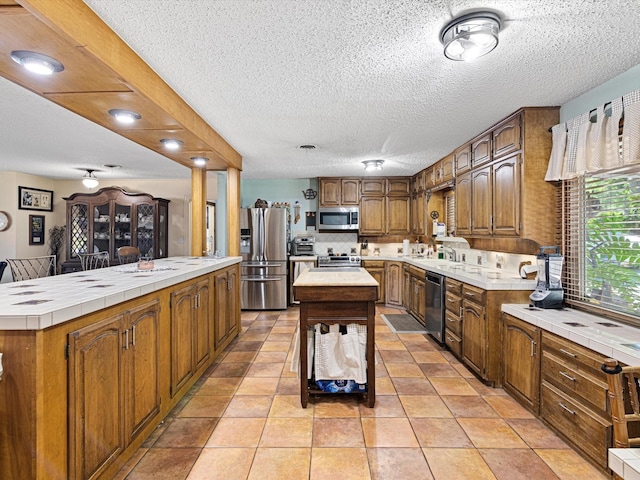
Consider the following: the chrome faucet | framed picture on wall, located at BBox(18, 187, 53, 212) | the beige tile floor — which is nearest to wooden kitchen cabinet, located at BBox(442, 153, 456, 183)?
the chrome faucet

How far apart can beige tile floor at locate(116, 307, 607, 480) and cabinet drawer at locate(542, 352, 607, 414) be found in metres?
0.35

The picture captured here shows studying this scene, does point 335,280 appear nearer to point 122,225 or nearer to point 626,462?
point 626,462

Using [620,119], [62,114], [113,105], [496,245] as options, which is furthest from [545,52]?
[62,114]

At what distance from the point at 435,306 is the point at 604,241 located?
1933mm

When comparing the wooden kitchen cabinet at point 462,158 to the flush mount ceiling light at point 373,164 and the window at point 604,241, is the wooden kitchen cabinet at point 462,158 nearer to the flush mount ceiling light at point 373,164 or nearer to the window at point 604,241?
the flush mount ceiling light at point 373,164

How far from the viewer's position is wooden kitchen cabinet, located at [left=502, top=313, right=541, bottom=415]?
2.38 meters

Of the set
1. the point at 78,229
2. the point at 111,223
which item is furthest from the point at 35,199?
the point at 111,223

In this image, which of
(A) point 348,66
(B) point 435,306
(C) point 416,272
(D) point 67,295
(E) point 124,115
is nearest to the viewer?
(D) point 67,295

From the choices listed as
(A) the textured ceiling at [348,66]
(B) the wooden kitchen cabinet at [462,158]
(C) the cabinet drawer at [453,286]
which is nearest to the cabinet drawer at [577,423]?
(C) the cabinet drawer at [453,286]

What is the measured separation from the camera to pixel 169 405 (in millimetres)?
2416

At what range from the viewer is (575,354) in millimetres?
1989

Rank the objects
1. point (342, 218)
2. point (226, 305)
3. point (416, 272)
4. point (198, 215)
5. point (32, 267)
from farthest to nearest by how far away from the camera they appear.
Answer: point (342, 218) → point (32, 267) → point (416, 272) → point (198, 215) → point (226, 305)

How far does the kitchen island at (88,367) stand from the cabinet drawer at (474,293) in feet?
8.11

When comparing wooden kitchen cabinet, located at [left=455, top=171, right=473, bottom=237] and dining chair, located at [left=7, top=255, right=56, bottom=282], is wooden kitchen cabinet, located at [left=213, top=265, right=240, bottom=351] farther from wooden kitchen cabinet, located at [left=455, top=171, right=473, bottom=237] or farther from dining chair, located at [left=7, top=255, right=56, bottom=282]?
dining chair, located at [left=7, top=255, right=56, bottom=282]
